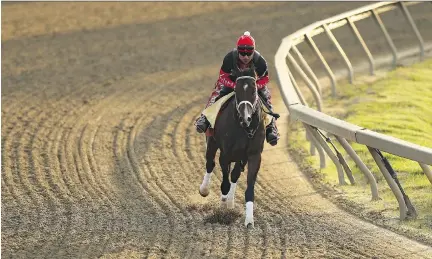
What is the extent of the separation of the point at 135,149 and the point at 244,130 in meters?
3.05

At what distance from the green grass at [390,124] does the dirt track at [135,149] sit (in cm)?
33

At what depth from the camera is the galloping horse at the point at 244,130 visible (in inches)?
340

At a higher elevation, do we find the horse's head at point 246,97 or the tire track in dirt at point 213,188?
the horse's head at point 246,97

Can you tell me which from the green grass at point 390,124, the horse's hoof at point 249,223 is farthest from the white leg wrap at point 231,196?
the green grass at point 390,124

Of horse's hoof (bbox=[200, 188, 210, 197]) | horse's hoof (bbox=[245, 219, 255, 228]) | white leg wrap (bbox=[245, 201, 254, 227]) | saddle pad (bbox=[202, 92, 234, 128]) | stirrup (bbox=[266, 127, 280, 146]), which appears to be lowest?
horse's hoof (bbox=[245, 219, 255, 228])

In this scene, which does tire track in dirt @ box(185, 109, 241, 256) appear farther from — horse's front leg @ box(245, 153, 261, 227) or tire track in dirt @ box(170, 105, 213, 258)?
horse's front leg @ box(245, 153, 261, 227)

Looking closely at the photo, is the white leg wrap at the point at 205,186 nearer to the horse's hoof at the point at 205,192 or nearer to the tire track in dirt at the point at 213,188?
the horse's hoof at the point at 205,192

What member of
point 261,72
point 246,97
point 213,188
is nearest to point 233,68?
point 261,72

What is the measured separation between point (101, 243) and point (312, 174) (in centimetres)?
308

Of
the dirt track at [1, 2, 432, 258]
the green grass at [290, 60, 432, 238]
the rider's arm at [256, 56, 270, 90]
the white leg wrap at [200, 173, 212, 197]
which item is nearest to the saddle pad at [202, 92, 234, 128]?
the rider's arm at [256, 56, 270, 90]

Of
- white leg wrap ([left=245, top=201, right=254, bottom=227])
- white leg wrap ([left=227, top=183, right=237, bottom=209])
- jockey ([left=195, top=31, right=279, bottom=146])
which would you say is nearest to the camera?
white leg wrap ([left=245, top=201, right=254, bottom=227])

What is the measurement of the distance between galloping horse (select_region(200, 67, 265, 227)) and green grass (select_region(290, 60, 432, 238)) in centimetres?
121

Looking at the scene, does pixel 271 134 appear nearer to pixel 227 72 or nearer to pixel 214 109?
pixel 214 109

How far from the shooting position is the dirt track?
336 inches
